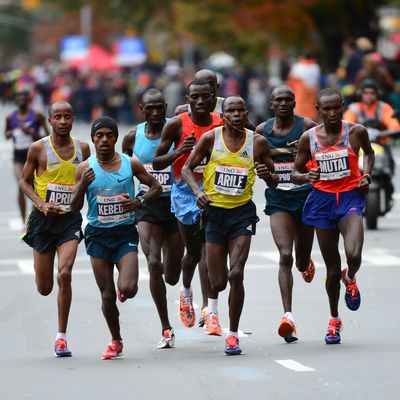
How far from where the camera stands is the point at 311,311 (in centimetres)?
1420

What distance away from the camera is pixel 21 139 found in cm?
2142

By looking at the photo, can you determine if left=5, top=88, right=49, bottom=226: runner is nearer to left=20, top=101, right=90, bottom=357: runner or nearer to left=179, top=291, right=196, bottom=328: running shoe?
left=179, top=291, right=196, bottom=328: running shoe

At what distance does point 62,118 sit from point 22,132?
30.2ft

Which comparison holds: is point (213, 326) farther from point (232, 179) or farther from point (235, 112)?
point (235, 112)

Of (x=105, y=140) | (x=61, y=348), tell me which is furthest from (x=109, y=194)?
(x=61, y=348)

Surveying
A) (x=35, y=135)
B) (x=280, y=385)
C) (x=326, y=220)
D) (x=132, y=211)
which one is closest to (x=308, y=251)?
(x=326, y=220)

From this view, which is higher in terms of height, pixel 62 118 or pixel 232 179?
pixel 62 118

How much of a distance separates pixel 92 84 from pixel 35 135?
4426cm

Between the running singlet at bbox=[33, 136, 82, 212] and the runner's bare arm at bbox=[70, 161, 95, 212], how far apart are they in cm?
43

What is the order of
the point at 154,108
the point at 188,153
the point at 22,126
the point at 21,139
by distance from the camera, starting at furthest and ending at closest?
the point at 21,139 < the point at 22,126 < the point at 154,108 < the point at 188,153

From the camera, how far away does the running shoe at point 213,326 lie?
40.5 feet

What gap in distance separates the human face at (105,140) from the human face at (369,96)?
359 inches

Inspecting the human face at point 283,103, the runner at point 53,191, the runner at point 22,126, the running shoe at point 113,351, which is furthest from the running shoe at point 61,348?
the runner at point 22,126

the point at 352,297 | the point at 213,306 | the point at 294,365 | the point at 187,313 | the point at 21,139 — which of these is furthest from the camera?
the point at 21,139
